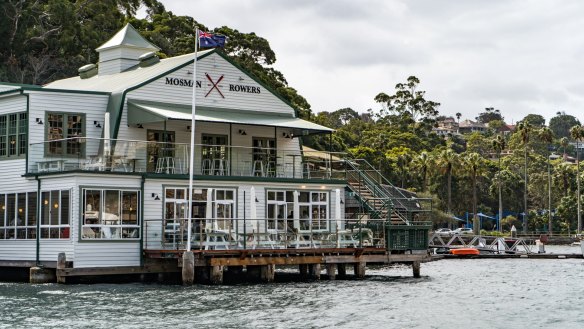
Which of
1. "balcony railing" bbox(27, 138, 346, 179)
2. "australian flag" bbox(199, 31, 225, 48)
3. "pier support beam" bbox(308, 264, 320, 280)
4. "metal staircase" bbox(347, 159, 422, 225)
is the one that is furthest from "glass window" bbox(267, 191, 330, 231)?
"australian flag" bbox(199, 31, 225, 48)

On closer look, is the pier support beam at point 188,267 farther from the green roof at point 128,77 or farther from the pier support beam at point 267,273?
the green roof at point 128,77

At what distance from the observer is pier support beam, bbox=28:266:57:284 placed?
3919 centimetres

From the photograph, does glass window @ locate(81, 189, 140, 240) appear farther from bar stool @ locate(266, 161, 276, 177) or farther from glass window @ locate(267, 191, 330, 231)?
bar stool @ locate(266, 161, 276, 177)

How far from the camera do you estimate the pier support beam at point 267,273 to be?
40.6m

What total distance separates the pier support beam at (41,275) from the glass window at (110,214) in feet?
7.38

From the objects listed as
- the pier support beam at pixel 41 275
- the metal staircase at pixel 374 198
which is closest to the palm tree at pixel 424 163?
the metal staircase at pixel 374 198

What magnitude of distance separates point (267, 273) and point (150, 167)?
22.1 ft

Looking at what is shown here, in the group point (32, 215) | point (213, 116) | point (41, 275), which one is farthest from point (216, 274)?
point (213, 116)

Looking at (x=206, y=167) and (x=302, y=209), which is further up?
(x=206, y=167)

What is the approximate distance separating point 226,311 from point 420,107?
4447 inches

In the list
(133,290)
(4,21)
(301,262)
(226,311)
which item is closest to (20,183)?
(133,290)

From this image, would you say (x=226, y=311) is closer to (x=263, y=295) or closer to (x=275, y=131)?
(x=263, y=295)

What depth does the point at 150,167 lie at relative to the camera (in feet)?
140

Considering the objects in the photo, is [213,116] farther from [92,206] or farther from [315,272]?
[315,272]
